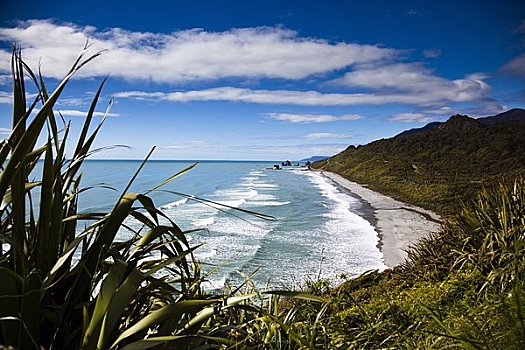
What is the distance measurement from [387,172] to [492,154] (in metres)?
10.2

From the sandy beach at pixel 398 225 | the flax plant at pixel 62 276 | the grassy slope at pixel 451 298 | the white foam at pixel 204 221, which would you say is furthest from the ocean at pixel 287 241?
the flax plant at pixel 62 276

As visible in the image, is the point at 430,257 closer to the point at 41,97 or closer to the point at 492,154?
the point at 41,97

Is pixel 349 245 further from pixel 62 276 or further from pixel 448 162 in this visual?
pixel 448 162

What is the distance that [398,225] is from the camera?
67.8 ft

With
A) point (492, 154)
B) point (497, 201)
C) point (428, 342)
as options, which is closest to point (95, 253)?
point (428, 342)

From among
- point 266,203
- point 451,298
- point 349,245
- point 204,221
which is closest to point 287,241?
point 349,245

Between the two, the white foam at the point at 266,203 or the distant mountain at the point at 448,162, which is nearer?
the white foam at the point at 266,203

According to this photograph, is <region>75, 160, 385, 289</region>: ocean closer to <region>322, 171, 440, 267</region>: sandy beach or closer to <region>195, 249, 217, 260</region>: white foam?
<region>195, 249, 217, 260</region>: white foam

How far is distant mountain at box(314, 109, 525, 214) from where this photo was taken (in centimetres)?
2998

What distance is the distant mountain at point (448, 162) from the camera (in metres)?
30.0

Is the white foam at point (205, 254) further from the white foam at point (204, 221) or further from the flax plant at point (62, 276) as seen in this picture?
the flax plant at point (62, 276)

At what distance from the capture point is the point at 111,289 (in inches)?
42.9

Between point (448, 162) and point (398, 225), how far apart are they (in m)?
27.7

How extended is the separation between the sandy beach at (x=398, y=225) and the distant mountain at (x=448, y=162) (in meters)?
1.46
